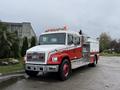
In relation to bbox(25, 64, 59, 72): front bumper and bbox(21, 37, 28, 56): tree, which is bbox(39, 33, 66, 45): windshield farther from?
bbox(21, 37, 28, 56): tree

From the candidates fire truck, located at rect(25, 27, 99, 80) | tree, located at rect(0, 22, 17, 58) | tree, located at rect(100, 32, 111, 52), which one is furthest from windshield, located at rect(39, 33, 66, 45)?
tree, located at rect(100, 32, 111, 52)

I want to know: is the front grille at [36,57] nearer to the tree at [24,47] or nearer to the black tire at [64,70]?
the black tire at [64,70]

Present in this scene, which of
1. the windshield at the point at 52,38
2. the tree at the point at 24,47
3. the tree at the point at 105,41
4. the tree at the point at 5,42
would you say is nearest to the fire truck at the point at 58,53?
the windshield at the point at 52,38

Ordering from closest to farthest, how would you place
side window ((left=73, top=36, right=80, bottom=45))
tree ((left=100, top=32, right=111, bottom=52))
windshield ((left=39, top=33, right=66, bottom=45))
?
windshield ((left=39, top=33, right=66, bottom=45)) → side window ((left=73, top=36, right=80, bottom=45)) → tree ((left=100, top=32, right=111, bottom=52))

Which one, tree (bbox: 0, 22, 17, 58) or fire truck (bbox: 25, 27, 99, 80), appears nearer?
fire truck (bbox: 25, 27, 99, 80)

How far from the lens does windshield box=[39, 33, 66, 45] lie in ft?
37.8

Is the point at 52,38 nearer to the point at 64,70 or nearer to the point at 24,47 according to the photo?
the point at 64,70

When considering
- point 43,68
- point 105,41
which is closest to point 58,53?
point 43,68

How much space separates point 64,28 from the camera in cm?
1248

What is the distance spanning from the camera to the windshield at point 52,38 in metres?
11.5

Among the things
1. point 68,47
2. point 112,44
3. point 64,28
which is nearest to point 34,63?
point 68,47

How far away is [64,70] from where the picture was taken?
10570 mm

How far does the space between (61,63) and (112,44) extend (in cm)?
5215

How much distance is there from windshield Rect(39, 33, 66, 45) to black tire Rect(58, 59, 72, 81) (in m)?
1.20
